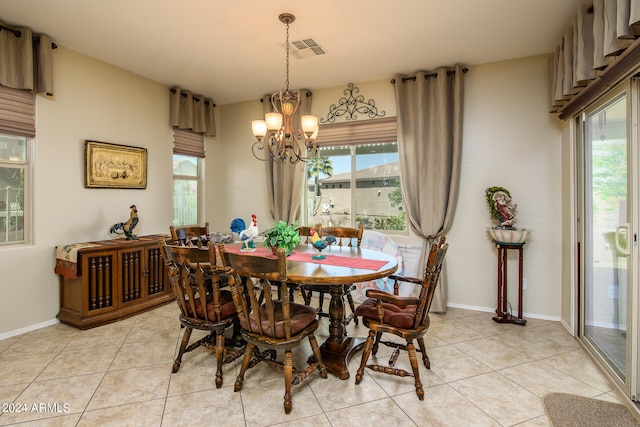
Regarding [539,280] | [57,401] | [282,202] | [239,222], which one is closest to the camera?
[57,401]

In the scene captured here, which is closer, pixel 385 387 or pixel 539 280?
pixel 385 387

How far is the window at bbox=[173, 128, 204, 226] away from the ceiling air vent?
2.15 meters

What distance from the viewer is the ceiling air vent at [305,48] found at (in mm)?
3128

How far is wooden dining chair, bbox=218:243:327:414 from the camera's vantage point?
1.83m

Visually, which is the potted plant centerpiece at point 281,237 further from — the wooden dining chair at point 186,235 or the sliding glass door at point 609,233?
the sliding glass door at point 609,233

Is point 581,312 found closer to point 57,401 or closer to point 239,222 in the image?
point 239,222

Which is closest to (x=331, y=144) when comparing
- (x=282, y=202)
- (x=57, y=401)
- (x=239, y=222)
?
(x=282, y=202)

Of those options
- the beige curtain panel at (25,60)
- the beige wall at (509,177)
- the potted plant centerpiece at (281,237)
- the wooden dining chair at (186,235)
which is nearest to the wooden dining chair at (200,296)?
the potted plant centerpiece at (281,237)

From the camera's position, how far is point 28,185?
3076 mm

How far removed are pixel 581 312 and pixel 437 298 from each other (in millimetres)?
1264

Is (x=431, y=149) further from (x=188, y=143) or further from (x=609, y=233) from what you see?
(x=188, y=143)

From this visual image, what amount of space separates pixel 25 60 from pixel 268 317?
3.21 metres

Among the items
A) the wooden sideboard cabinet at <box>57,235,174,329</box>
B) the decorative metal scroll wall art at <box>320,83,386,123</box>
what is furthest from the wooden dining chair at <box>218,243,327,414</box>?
the decorative metal scroll wall art at <box>320,83,386,123</box>

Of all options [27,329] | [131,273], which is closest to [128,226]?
→ [131,273]
